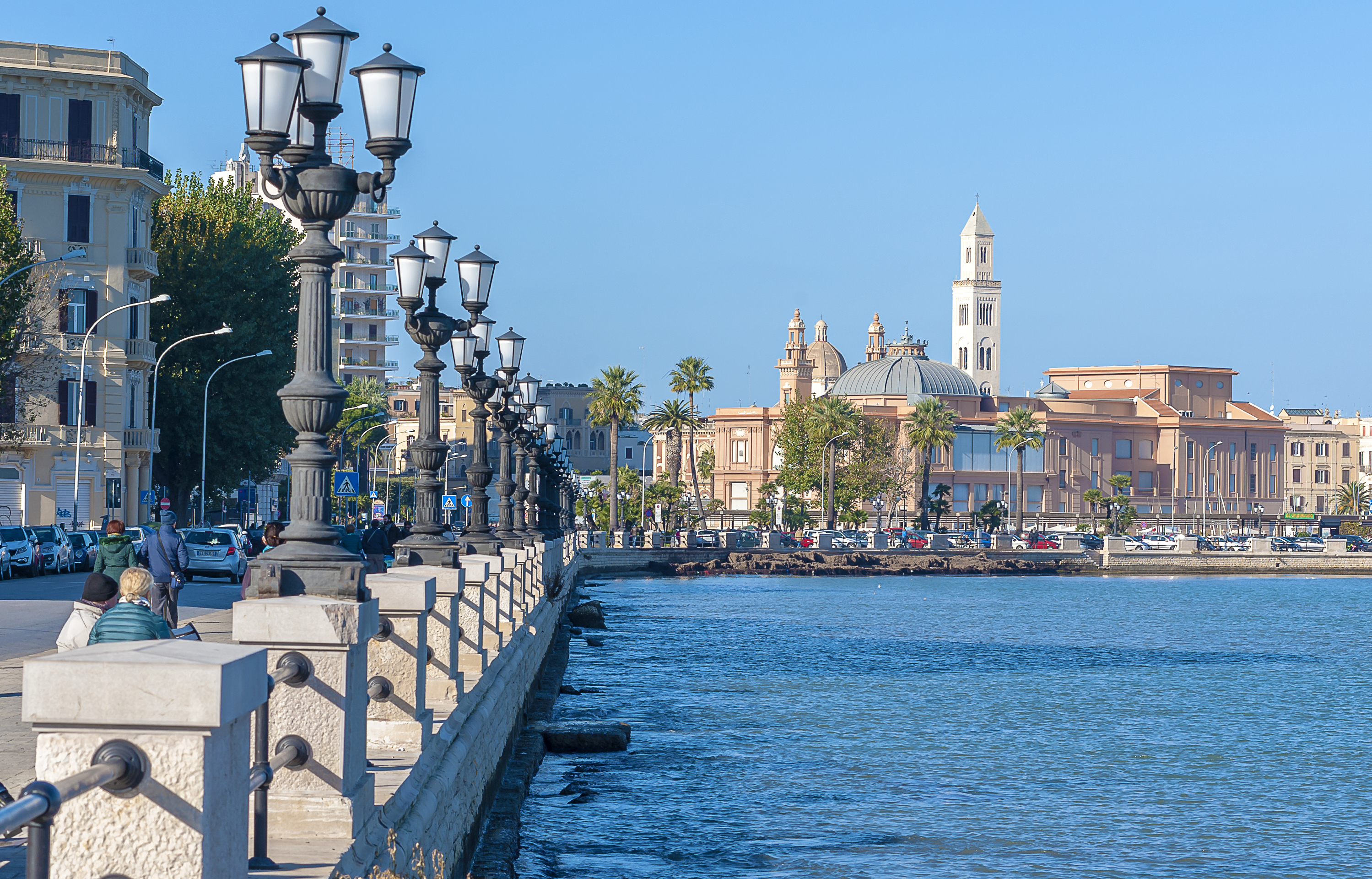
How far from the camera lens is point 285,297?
194 feet

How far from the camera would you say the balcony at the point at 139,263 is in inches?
2061

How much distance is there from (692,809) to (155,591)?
23.2ft

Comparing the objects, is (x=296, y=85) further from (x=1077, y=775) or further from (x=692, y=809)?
(x=1077, y=775)

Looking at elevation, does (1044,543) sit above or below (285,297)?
below

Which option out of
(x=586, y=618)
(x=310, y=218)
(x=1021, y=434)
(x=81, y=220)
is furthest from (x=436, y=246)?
(x=1021, y=434)

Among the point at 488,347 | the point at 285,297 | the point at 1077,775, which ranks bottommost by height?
the point at 1077,775

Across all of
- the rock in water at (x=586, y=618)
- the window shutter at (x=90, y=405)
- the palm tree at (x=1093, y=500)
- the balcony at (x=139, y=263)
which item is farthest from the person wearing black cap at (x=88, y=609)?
the palm tree at (x=1093, y=500)

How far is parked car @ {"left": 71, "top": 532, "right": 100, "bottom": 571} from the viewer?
41.2 meters

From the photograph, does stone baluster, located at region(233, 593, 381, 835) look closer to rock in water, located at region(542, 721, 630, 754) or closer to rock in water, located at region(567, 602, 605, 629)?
rock in water, located at region(542, 721, 630, 754)

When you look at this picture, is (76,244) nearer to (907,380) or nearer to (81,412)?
(81,412)

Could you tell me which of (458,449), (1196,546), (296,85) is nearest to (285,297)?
(296,85)

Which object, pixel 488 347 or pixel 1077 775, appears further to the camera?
pixel 1077 775

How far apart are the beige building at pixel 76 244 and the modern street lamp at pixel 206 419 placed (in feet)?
6.08

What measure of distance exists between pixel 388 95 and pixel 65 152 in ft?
150
